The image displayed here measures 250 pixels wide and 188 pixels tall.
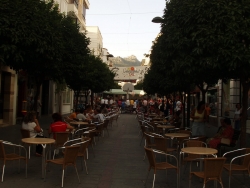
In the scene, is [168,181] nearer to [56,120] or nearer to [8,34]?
[56,120]

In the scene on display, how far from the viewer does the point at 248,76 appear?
9.13 meters

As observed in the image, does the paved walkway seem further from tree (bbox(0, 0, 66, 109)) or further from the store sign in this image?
the store sign

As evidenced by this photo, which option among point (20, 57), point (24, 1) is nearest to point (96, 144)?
point (20, 57)

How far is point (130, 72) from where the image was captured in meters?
44.4

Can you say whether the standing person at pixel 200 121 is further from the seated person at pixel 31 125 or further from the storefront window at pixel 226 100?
the storefront window at pixel 226 100

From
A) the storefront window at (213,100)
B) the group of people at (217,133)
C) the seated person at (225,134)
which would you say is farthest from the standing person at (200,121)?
the storefront window at (213,100)

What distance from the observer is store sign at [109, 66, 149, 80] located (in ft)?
143

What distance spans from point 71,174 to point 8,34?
4.21 meters

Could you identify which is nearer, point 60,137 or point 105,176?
point 105,176

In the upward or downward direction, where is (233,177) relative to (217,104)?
downward

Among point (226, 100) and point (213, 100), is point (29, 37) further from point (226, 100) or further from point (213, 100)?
point (213, 100)

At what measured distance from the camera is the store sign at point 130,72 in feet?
143

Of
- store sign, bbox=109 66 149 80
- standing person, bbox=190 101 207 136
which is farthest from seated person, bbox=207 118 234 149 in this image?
store sign, bbox=109 66 149 80

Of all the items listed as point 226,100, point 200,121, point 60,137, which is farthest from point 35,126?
point 226,100
